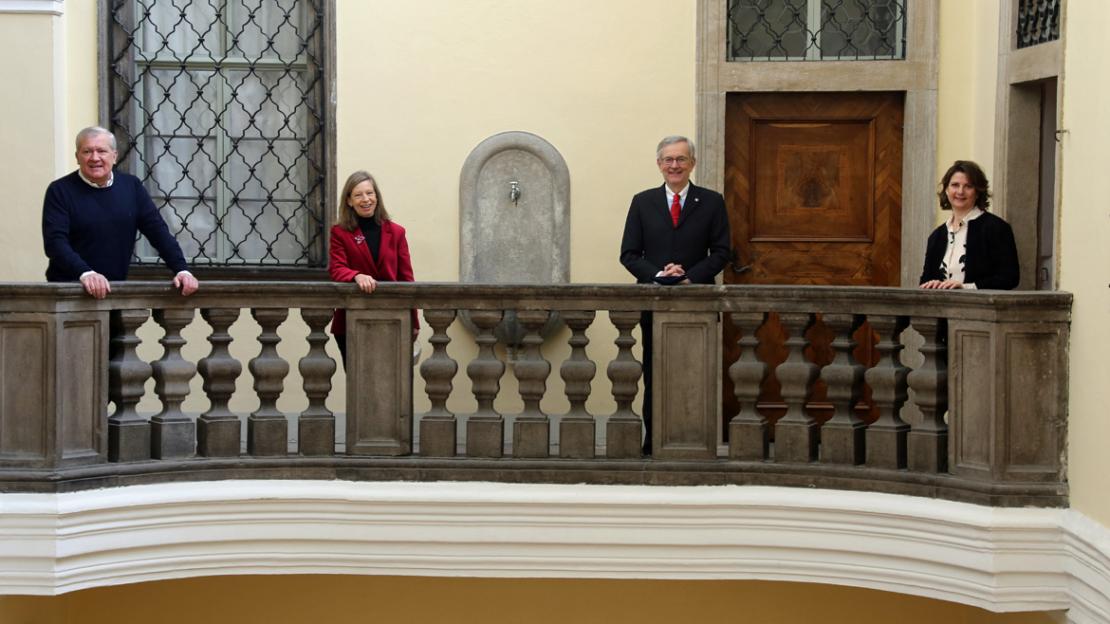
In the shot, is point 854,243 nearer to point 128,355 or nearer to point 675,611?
point 675,611

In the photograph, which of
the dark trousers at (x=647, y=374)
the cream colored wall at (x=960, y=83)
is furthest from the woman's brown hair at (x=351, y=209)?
the cream colored wall at (x=960, y=83)

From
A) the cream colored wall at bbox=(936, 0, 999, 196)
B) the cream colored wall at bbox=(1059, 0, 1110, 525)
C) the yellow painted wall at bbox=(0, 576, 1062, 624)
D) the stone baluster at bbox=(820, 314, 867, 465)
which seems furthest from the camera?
the cream colored wall at bbox=(936, 0, 999, 196)

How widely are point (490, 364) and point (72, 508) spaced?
1.88 m

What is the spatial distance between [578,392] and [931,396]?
1.52 meters

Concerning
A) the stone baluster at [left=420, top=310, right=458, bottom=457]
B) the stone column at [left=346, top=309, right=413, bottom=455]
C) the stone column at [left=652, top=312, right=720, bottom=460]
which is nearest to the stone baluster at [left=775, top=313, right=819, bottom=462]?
the stone column at [left=652, top=312, right=720, bottom=460]

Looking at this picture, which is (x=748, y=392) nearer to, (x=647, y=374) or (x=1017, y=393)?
(x=647, y=374)

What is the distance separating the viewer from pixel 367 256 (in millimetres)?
7469

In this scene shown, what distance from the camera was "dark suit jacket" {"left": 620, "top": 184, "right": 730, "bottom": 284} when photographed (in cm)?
742

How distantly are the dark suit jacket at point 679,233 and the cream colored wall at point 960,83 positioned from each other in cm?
203

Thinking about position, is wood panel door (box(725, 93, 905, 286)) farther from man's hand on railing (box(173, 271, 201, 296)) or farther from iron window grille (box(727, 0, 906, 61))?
man's hand on railing (box(173, 271, 201, 296))

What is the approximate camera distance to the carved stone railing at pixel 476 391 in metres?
6.90

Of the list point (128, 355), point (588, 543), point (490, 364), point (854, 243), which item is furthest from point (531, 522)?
point (854, 243)

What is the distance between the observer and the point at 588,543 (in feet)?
23.8

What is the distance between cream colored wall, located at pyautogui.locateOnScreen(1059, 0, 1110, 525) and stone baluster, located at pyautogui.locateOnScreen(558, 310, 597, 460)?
202 centimetres
